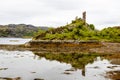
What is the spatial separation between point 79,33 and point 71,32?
1.75m

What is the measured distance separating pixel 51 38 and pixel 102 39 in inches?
425

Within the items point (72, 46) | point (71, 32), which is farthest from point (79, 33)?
point (72, 46)

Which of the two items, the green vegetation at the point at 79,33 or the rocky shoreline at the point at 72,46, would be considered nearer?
the rocky shoreline at the point at 72,46

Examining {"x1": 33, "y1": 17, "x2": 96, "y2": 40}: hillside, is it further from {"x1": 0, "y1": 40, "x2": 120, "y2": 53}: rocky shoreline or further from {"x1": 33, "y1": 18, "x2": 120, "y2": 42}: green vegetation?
{"x1": 0, "y1": 40, "x2": 120, "y2": 53}: rocky shoreline

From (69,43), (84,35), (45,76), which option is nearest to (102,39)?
(84,35)

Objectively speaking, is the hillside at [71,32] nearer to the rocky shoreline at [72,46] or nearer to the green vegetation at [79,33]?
the green vegetation at [79,33]

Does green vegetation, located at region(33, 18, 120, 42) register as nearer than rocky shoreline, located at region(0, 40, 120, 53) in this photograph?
No

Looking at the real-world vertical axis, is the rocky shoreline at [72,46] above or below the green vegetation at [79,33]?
below

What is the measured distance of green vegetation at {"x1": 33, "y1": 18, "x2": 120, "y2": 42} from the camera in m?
58.3

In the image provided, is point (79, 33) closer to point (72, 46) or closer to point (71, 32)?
point (71, 32)

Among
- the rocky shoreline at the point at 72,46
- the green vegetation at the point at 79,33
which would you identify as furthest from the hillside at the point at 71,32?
the rocky shoreline at the point at 72,46

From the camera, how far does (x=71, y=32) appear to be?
196 feet

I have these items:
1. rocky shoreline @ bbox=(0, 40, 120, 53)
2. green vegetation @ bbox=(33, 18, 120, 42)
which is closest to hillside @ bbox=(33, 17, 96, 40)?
green vegetation @ bbox=(33, 18, 120, 42)

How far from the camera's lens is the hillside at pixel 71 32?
191 ft
